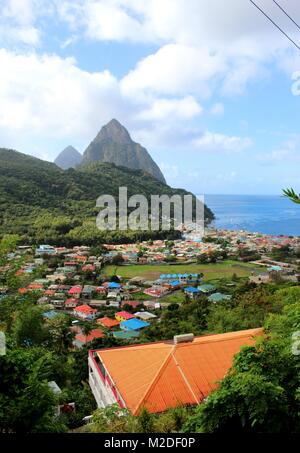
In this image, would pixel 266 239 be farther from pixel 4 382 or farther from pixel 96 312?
pixel 4 382

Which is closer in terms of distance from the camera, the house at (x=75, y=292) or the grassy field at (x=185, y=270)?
the house at (x=75, y=292)

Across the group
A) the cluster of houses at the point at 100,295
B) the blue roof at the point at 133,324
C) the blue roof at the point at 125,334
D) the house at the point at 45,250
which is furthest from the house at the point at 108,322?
the house at the point at 45,250

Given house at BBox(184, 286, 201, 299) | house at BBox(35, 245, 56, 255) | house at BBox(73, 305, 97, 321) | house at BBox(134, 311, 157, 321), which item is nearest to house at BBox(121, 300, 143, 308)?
house at BBox(134, 311, 157, 321)

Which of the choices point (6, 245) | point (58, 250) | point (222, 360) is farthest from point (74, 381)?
point (58, 250)

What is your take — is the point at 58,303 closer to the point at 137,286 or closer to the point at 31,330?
the point at 137,286

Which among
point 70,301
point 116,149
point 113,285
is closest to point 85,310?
point 70,301

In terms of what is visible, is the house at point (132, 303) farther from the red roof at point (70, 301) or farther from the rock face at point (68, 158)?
the rock face at point (68, 158)
